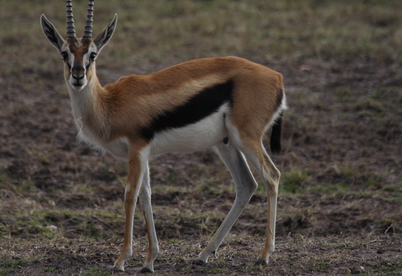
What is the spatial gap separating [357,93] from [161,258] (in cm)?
532

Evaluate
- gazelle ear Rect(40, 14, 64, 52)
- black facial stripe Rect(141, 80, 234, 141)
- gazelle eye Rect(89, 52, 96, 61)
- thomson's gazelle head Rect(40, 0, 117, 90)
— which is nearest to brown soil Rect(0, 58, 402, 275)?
black facial stripe Rect(141, 80, 234, 141)

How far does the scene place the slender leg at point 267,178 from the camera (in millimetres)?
4680

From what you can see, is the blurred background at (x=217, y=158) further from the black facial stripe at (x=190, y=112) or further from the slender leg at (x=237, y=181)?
the black facial stripe at (x=190, y=112)

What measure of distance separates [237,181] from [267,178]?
432 mm

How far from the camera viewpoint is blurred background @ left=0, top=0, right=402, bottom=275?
5113 mm

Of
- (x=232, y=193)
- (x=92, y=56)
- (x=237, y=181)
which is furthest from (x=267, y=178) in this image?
(x=232, y=193)

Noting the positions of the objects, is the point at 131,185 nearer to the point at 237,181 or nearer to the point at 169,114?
the point at 169,114

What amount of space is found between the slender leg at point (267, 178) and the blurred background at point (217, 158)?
0.40ft

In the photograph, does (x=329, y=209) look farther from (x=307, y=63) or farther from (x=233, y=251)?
(x=307, y=63)

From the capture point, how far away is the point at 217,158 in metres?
7.64

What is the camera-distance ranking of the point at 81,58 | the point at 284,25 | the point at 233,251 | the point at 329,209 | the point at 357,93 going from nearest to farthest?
the point at 81,58 < the point at 233,251 < the point at 329,209 < the point at 357,93 < the point at 284,25

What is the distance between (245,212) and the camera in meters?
6.32

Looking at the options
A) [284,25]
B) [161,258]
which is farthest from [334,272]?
[284,25]

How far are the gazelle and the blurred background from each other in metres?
0.71
